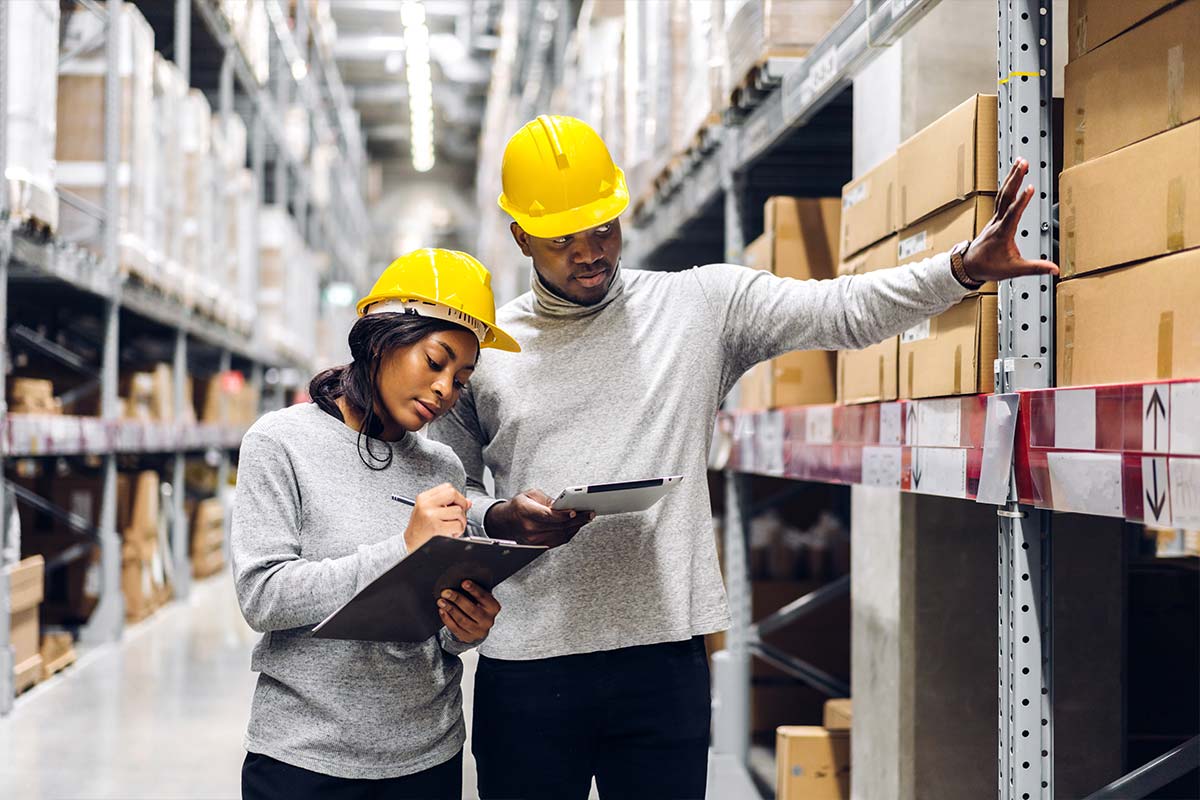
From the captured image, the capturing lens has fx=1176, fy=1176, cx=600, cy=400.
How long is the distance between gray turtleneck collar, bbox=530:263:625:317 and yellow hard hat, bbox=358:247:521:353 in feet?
0.87

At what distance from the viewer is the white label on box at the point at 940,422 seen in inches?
92.6

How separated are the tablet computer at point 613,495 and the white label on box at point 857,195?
1390 millimetres

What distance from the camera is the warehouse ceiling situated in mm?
19250

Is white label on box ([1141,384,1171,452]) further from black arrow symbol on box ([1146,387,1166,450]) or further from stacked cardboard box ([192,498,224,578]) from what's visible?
stacked cardboard box ([192,498,224,578])

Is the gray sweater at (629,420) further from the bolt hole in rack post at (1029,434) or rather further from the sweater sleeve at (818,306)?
the bolt hole in rack post at (1029,434)

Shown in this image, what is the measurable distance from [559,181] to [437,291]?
1.37 ft

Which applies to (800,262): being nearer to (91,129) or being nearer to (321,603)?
(321,603)

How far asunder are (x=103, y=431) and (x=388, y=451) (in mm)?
5238

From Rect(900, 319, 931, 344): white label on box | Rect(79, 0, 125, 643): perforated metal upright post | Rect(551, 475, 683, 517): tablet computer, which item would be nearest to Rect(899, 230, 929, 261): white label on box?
Rect(900, 319, 931, 344): white label on box

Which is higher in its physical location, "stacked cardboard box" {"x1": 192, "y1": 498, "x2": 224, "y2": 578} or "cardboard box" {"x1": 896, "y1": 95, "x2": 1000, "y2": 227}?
"cardboard box" {"x1": 896, "y1": 95, "x2": 1000, "y2": 227}

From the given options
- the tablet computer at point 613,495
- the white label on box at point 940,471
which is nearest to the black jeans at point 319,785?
the tablet computer at point 613,495

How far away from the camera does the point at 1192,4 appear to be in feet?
5.90

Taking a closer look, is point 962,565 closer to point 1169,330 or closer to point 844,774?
point 844,774

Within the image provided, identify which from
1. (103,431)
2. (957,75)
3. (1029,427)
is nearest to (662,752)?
(1029,427)
